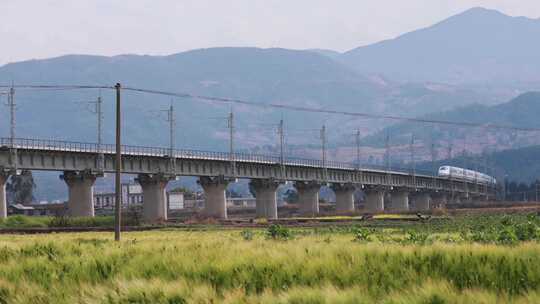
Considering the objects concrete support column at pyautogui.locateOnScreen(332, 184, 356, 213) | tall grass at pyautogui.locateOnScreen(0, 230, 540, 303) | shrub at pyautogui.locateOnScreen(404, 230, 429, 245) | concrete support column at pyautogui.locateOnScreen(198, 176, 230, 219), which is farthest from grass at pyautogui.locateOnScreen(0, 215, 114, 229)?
concrete support column at pyautogui.locateOnScreen(332, 184, 356, 213)

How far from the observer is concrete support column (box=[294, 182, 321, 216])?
6875 inches

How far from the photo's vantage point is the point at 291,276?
76.4 ft

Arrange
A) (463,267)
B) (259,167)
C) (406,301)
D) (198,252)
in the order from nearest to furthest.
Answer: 1. (406,301)
2. (463,267)
3. (198,252)
4. (259,167)

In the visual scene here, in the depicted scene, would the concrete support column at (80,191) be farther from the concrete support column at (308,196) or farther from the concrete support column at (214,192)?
the concrete support column at (308,196)

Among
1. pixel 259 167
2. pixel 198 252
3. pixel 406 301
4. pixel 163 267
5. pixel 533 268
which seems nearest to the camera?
pixel 406 301

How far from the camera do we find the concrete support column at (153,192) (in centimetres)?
13362

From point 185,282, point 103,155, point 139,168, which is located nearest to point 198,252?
point 185,282

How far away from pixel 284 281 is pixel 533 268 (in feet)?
19.5

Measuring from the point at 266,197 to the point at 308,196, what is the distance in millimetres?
17563

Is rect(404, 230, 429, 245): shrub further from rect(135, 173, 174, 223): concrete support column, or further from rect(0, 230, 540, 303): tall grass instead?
rect(135, 173, 174, 223): concrete support column

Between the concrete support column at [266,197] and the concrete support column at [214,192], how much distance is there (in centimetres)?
1170

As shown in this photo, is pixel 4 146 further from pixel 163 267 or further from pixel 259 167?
pixel 163 267

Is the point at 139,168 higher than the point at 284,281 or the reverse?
higher

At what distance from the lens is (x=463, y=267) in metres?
22.7
